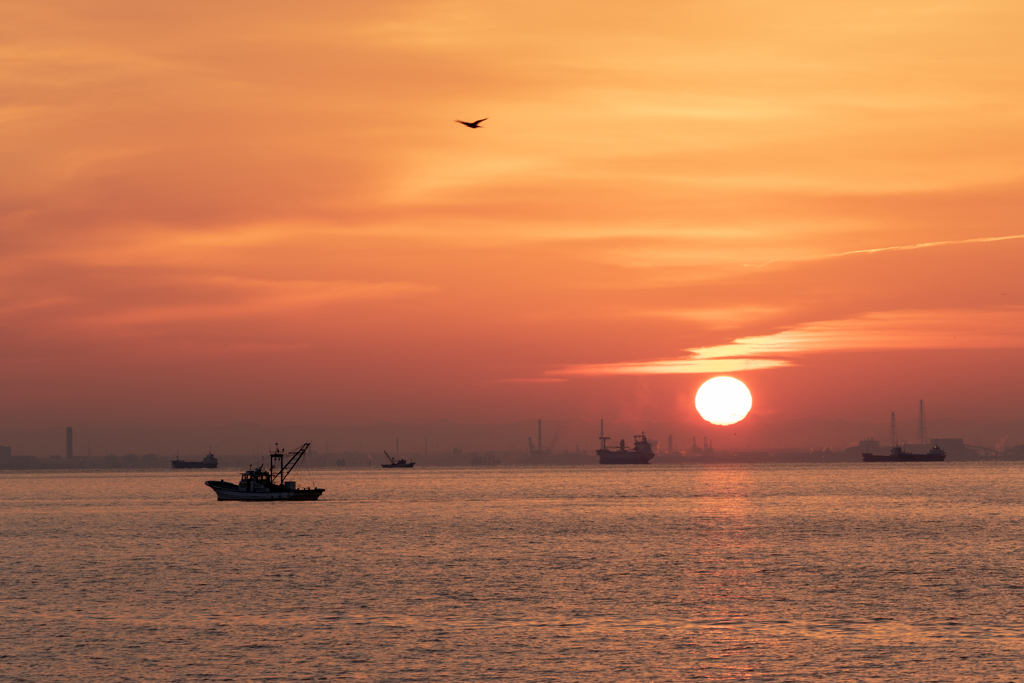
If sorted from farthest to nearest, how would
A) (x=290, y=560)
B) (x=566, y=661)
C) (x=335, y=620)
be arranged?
(x=290, y=560)
(x=335, y=620)
(x=566, y=661)

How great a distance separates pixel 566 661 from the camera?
58188 millimetres

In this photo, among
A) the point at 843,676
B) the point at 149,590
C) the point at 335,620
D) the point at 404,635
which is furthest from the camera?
the point at 149,590

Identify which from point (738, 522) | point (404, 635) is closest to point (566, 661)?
point (404, 635)

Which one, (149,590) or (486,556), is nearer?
(149,590)

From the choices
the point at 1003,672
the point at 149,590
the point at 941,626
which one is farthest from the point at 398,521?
the point at 1003,672

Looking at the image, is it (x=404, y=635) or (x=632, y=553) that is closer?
(x=404, y=635)

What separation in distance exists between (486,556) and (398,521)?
69618 millimetres

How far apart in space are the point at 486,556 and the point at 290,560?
20.5 m

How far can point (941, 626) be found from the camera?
68.7m

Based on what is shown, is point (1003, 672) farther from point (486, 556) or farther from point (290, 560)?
point (290, 560)

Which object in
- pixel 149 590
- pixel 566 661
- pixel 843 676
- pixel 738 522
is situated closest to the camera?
pixel 843 676

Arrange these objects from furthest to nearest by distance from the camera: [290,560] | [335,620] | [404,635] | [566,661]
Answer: [290,560]
[335,620]
[404,635]
[566,661]

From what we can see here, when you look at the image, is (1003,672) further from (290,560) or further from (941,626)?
(290,560)

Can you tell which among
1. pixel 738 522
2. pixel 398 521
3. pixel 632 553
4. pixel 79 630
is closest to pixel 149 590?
pixel 79 630
